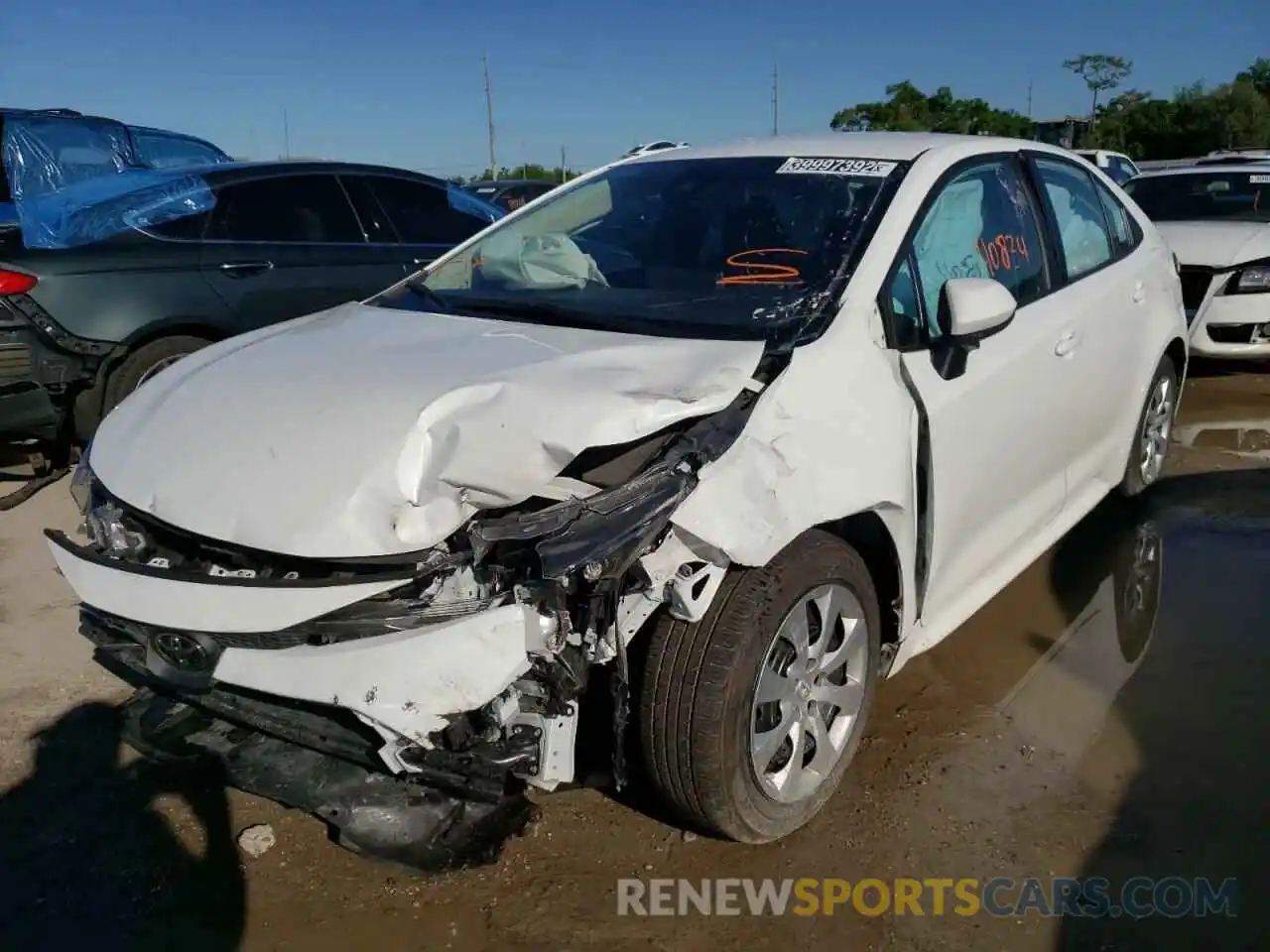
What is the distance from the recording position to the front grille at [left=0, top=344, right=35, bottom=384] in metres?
4.51

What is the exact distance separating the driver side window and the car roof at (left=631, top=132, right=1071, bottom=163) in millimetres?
117

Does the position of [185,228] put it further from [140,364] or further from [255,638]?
[255,638]

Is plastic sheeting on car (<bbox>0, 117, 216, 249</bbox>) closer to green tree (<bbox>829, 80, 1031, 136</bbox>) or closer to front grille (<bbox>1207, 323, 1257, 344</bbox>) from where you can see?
front grille (<bbox>1207, 323, 1257, 344</bbox>)

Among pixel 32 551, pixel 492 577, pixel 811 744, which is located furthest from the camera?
pixel 32 551

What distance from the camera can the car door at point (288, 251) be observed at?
5.35 meters

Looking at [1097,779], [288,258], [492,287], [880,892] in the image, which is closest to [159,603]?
[492,287]

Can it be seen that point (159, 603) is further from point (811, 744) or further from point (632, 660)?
point (811, 744)

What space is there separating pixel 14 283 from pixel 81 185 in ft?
4.86

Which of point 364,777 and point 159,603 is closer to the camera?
point 159,603

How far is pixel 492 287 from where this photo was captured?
10.7 ft

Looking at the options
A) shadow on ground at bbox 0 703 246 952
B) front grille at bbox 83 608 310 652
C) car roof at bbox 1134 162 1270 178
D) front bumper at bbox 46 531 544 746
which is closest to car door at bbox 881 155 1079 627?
front bumper at bbox 46 531 544 746

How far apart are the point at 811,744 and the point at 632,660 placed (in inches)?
26.2

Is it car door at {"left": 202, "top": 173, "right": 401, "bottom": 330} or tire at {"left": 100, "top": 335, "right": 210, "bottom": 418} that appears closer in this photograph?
tire at {"left": 100, "top": 335, "right": 210, "bottom": 418}

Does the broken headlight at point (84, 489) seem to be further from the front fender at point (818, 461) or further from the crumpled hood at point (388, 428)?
the front fender at point (818, 461)
